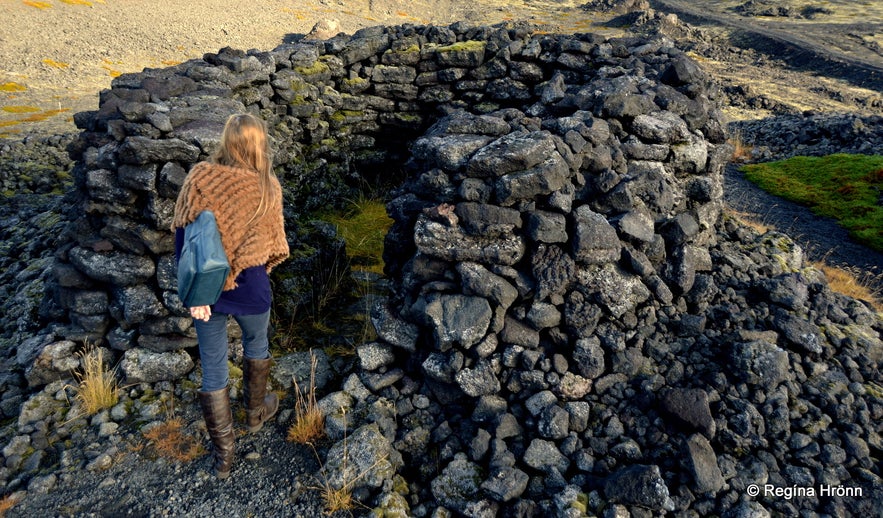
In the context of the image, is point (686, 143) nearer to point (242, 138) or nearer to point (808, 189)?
point (242, 138)

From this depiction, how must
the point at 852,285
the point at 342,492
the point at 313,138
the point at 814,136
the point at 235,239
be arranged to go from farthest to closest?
the point at 814,136
the point at 313,138
the point at 852,285
the point at 342,492
the point at 235,239

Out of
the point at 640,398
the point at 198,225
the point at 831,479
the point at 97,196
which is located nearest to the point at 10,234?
the point at 97,196

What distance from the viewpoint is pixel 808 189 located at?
1470 cm

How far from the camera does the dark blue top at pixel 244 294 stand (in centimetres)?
409

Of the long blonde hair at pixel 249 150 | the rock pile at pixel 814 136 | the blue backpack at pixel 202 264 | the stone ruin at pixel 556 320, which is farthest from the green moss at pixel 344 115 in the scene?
the rock pile at pixel 814 136

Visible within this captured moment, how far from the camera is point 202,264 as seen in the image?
3678 millimetres

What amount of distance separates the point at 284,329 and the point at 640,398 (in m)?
3.84

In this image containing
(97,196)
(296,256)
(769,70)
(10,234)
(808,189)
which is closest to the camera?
(97,196)

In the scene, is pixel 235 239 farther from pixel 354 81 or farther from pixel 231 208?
pixel 354 81

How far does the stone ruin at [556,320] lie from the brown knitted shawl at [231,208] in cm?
142

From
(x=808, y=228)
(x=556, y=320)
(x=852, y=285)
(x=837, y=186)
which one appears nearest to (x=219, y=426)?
(x=556, y=320)

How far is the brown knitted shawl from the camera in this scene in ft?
12.7

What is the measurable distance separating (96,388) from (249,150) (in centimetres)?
275

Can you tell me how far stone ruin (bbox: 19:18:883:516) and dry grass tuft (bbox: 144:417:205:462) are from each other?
661 millimetres
